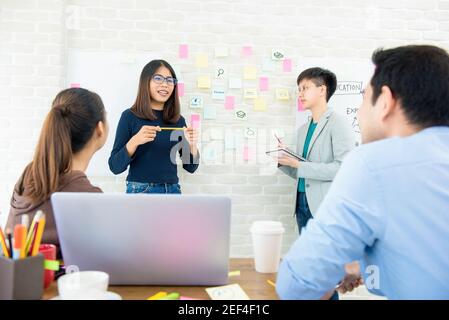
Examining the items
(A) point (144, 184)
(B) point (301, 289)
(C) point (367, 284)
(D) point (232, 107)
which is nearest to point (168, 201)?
(B) point (301, 289)

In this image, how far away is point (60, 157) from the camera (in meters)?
1.31

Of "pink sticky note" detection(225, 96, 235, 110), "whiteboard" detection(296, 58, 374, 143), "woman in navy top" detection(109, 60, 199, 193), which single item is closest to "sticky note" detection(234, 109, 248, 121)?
"pink sticky note" detection(225, 96, 235, 110)

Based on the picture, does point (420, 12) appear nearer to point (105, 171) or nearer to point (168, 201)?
point (105, 171)

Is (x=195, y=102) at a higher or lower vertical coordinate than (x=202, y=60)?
lower

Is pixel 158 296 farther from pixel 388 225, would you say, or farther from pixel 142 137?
pixel 142 137

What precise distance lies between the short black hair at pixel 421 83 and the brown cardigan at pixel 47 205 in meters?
0.91

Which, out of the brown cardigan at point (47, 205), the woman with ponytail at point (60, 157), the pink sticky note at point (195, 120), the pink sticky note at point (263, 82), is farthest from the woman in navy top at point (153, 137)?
the brown cardigan at point (47, 205)

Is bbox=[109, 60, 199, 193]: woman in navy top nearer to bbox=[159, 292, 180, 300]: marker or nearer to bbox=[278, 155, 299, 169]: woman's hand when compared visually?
bbox=[278, 155, 299, 169]: woman's hand

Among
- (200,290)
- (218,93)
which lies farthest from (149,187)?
(200,290)

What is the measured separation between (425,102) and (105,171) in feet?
8.37

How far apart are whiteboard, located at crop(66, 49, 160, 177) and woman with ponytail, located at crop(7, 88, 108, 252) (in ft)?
5.24

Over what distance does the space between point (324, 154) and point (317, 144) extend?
9cm

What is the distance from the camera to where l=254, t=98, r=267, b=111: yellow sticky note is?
320 centimetres
